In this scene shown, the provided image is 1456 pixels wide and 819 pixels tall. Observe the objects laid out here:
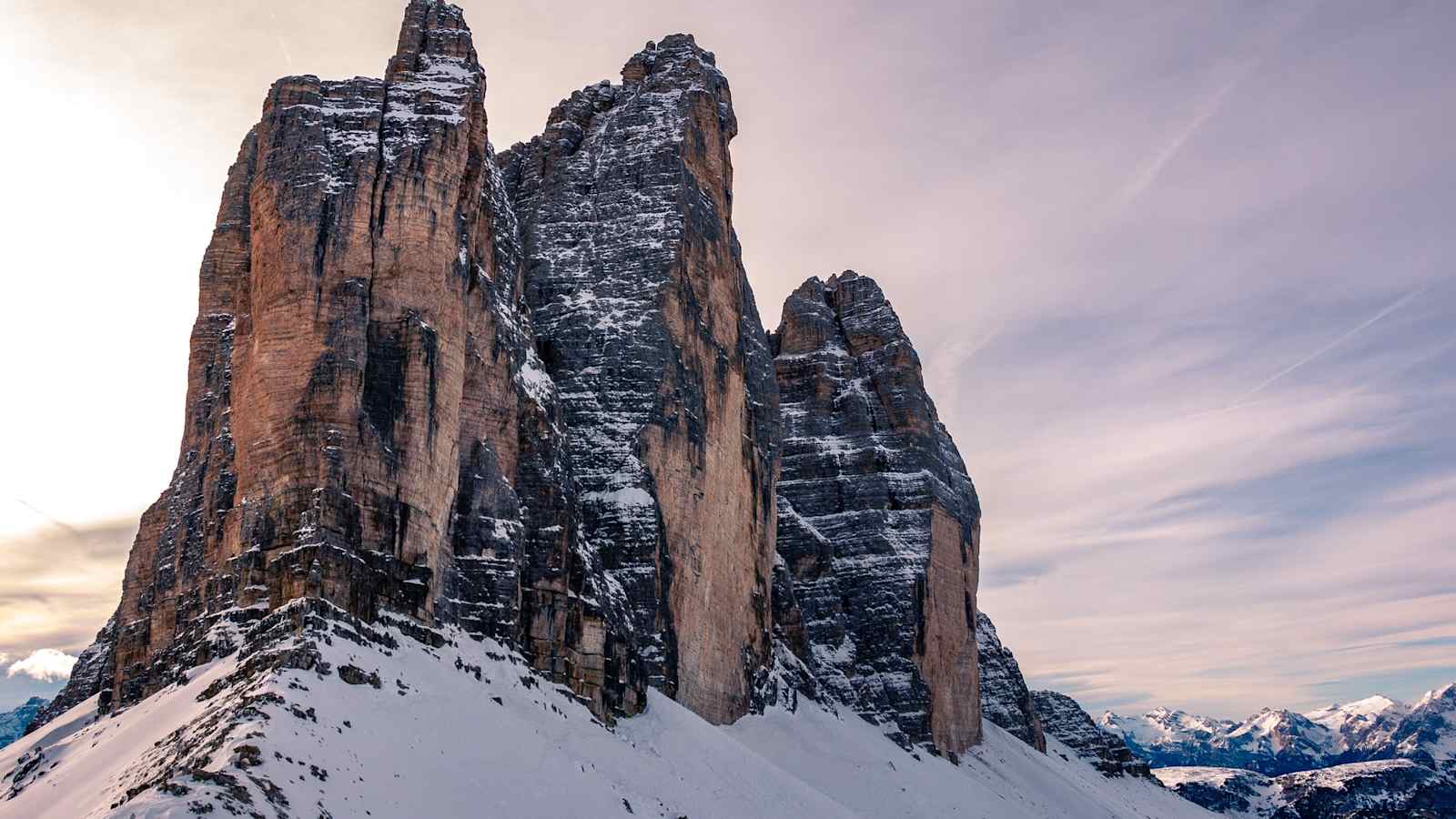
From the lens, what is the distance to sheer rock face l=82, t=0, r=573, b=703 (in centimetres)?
4659

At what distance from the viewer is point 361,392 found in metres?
48.5

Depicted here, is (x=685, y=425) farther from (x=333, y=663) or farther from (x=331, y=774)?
(x=331, y=774)

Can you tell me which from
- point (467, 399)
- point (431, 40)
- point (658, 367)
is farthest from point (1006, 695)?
point (431, 40)

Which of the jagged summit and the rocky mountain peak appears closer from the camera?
the jagged summit

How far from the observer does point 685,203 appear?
78.8m

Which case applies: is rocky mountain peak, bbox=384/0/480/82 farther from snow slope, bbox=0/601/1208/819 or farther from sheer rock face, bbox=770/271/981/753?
sheer rock face, bbox=770/271/981/753

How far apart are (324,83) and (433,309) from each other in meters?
12.2

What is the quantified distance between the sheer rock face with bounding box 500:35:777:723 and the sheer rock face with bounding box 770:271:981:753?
60.3 ft

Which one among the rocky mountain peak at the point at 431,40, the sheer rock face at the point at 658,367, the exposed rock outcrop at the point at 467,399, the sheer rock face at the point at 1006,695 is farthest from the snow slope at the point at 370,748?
the sheer rock face at the point at 1006,695

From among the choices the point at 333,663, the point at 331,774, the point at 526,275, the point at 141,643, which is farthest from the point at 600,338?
the point at 331,774

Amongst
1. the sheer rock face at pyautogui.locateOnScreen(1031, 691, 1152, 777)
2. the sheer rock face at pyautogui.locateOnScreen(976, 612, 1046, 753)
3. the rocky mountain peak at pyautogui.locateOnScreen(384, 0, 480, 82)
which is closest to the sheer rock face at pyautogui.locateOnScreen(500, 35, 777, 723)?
the rocky mountain peak at pyautogui.locateOnScreen(384, 0, 480, 82)

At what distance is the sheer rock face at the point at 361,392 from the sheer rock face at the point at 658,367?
6776 millimetres

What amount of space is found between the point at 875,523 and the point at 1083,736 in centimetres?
6880

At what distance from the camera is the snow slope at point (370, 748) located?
32062 mm
